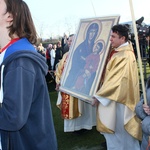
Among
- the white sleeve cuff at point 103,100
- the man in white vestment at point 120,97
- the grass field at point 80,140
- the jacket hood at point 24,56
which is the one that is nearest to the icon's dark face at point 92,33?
the man in white vestment at point 120,97

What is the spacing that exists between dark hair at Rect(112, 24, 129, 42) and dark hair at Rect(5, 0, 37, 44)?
2.04 metres

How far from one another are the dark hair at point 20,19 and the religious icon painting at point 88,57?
185 centimetres

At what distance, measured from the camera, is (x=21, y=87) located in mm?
1152

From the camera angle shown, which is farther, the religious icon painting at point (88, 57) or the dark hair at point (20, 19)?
the religious icon painting at point (88, 57)

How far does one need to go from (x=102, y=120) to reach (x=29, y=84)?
2129 millimetres

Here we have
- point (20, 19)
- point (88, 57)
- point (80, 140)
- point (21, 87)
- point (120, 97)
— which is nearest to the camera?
point (21, 87)

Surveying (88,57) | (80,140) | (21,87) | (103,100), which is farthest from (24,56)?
(80,140)

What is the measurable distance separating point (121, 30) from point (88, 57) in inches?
21.0

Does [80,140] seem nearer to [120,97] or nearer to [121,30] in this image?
[120,97]

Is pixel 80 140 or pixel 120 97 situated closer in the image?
pixel 120 97

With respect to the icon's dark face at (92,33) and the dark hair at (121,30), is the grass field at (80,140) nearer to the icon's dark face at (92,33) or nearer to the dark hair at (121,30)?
the dark hair at (121,30)

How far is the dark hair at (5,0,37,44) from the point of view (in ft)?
4.24

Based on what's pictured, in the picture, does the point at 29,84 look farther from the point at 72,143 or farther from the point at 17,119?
the point at 72,143

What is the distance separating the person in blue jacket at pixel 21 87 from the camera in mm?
1154
